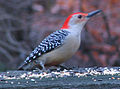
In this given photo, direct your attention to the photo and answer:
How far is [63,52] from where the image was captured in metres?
4.84

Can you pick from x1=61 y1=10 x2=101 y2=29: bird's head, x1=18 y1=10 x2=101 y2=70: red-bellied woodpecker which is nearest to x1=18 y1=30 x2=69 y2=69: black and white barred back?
x1=18 y1=10 x2=101 y2=70: red-bellied woodpecker

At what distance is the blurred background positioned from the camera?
8969mm

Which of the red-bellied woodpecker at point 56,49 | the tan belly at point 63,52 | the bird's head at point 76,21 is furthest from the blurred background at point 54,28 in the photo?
the tan belly at point 63,52

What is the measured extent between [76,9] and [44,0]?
54.1 inches

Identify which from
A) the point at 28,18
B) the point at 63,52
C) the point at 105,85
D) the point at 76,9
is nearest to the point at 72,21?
the point at 63,52

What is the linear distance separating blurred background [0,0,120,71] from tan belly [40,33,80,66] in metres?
3.82

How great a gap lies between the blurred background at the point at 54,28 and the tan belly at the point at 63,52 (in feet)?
12.5

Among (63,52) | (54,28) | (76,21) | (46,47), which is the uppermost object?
(54,28)

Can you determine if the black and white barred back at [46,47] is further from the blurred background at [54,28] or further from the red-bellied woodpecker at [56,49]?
the blurred background at [54,28]

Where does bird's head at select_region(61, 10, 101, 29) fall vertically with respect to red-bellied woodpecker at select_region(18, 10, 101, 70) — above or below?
above

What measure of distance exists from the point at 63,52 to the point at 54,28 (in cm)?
426

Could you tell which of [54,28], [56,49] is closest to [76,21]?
[56,49]

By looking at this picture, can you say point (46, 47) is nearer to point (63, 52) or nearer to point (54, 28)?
point (63, 52)

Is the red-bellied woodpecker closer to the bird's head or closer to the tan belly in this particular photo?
the tan belly
